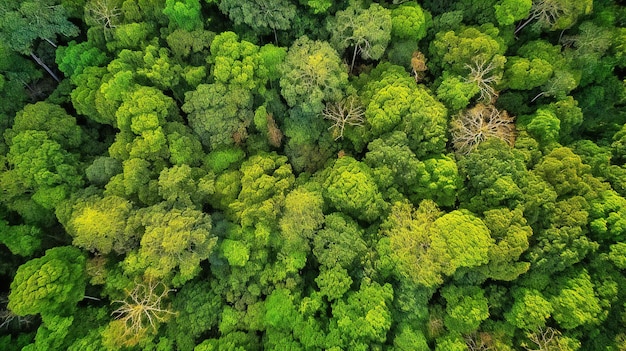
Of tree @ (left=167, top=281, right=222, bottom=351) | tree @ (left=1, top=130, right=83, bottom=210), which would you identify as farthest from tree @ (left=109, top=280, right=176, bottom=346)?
tree @ (left=1, top=130, right=83, bottom=210)

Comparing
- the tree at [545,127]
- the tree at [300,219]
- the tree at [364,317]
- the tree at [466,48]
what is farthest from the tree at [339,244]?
the tree at [545,127]

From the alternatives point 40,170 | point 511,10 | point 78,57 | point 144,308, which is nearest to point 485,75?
point 511,10

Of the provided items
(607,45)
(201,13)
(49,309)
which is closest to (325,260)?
(49,309)

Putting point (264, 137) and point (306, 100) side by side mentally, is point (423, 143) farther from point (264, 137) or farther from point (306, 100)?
point (264, 137)

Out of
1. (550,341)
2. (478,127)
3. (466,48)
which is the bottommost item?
(550,341)

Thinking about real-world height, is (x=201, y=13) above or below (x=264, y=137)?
above

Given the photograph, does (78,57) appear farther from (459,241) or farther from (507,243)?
(507,243)
